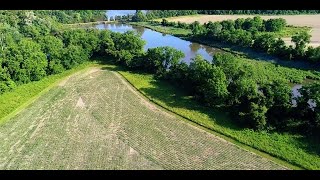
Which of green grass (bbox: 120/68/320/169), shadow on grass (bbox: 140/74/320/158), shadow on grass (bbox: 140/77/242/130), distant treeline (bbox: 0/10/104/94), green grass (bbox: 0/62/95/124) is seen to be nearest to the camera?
green grass (bbox: 120/68/320/169)

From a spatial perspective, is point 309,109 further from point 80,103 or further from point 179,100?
point 80,103

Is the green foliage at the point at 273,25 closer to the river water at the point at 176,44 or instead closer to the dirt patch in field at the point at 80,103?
the river water at the point at 176,44

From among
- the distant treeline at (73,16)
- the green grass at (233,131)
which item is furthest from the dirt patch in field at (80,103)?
the distant treeline at (73,16)

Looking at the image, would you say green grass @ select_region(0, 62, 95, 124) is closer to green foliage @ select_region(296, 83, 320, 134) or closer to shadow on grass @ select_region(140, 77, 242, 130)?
shadow on grass @ select_region(140, 77, 242, 130)

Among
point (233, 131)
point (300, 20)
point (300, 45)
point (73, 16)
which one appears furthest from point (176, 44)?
point (73, 16)

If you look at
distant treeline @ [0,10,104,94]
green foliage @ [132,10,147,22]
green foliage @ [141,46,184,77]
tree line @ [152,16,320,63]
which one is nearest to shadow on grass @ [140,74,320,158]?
green foliage @ [141,46,184,77]

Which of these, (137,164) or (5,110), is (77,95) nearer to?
(5,110)

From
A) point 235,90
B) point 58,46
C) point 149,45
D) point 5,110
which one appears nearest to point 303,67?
point 235,90
